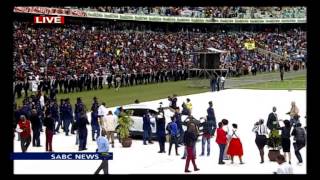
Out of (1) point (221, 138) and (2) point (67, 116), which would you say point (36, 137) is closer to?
(2) point (67, 116)

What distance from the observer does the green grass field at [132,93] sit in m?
34.0

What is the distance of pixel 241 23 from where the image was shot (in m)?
65.6

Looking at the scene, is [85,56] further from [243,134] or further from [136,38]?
[243,134]

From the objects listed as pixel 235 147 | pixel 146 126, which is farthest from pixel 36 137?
pixel 235 147

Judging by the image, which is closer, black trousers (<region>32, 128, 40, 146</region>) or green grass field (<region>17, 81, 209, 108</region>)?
black trousers (<region>32, 128, 40, 146</region>)

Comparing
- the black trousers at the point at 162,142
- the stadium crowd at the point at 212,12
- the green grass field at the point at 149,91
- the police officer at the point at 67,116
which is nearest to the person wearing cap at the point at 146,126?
the black trousers at the point at 162,142

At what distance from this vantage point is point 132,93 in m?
38.5

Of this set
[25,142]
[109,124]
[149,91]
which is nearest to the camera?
[25,142]

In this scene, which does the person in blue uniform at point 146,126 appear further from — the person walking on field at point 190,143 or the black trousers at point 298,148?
the black trousers at point 298,148

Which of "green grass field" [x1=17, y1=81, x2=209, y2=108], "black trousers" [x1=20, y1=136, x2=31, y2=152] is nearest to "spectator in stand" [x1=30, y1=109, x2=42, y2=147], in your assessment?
"black trousers" [x1=20, y1=136, x2=31, y2=152]

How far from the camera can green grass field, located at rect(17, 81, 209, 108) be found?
34000 mm

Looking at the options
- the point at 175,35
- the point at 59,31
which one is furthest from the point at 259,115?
the point at 175,35

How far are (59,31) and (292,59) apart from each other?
28240mm
